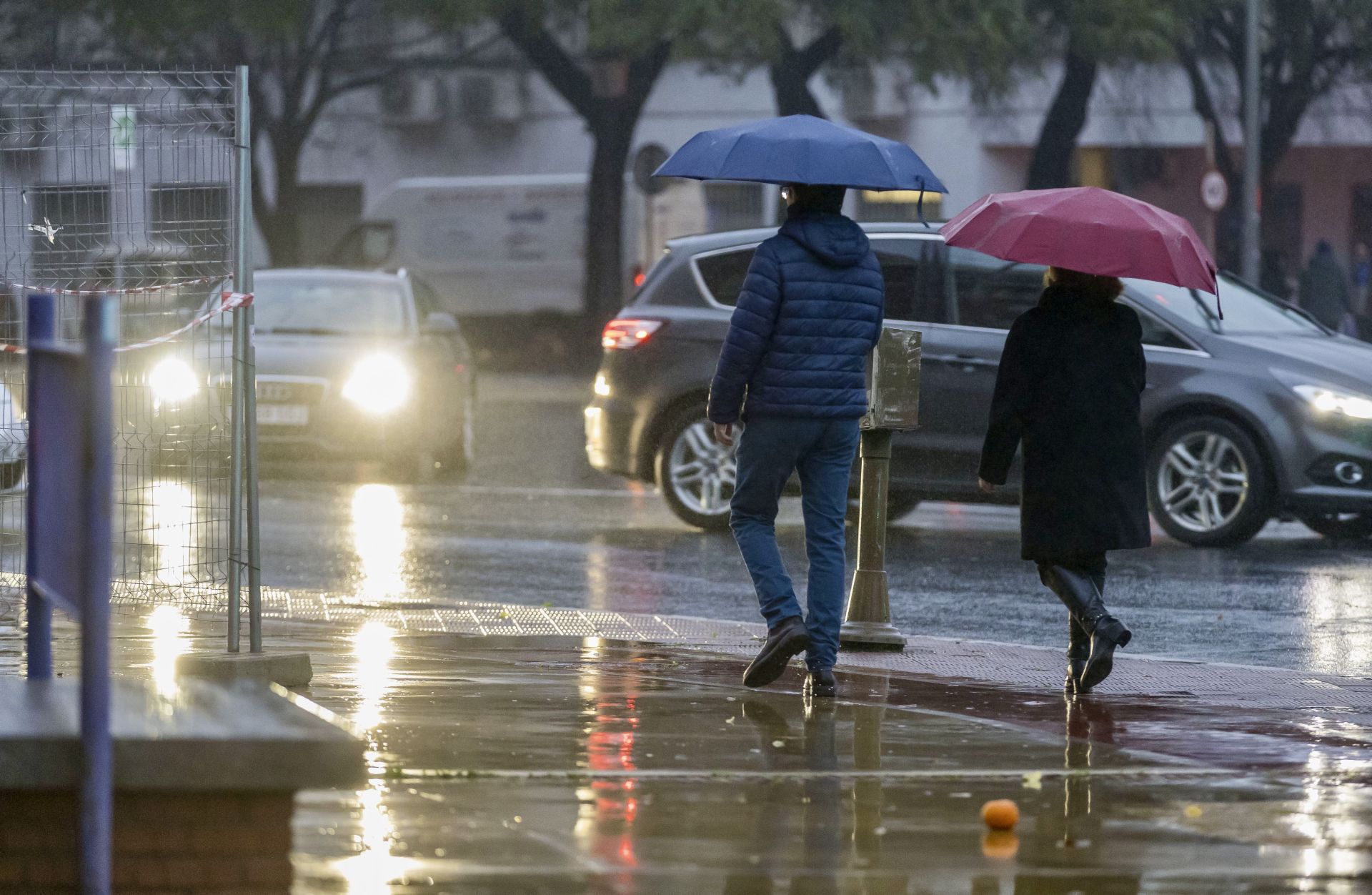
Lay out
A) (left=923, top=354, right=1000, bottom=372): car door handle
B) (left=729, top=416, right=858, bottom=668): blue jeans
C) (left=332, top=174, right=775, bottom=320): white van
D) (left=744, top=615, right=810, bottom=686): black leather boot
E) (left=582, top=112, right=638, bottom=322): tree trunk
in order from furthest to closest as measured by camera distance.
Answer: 1. (left=332, top=174, right=775, bottom=320): white van
2. (left=582, top=112, right=638, bottom=322): tree trunk
3. (left=923, top=354, right=1000, bottom=372): car door handle
4. (left=729, top=416, right=858, bottom=668): blue jeans
5. (left=744, top=615, right=810, bottom=686): black leather boot

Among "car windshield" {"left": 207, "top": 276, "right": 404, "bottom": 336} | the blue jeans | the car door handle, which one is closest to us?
the blue jeans

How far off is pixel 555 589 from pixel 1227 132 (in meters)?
31.7

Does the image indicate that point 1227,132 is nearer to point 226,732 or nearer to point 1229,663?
point 1229,663

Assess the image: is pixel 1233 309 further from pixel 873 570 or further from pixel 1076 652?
pixel 1076 652

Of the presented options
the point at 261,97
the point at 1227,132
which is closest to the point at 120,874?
the point at 261,97

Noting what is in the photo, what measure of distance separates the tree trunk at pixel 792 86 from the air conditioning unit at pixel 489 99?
14.5 meters

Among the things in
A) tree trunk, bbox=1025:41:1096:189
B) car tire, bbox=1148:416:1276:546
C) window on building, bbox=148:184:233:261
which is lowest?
car tire, bbox=1148:416:1276:546

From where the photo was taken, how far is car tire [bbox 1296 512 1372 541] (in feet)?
41.3

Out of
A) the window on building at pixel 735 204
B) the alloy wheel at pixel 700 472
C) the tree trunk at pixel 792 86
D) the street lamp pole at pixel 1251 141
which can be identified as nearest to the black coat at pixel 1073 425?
the alloy wheel at pixel 700 472

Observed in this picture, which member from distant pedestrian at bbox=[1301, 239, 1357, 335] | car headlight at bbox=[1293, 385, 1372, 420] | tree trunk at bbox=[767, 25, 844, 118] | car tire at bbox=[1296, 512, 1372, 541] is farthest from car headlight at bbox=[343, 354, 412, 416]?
tree trunk at bbox=[767, 25, 844, 118]

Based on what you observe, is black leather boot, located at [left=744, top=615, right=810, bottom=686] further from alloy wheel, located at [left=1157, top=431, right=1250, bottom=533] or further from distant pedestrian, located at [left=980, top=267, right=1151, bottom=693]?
alloy wheel, located at [left=1157, top=431, right=1250, bottom=533]

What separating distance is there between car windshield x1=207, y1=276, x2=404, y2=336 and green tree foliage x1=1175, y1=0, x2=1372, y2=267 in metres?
15.1

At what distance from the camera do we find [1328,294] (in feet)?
87.8

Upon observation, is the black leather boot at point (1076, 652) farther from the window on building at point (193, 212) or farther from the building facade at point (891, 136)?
the building facade at point (891, 136)
